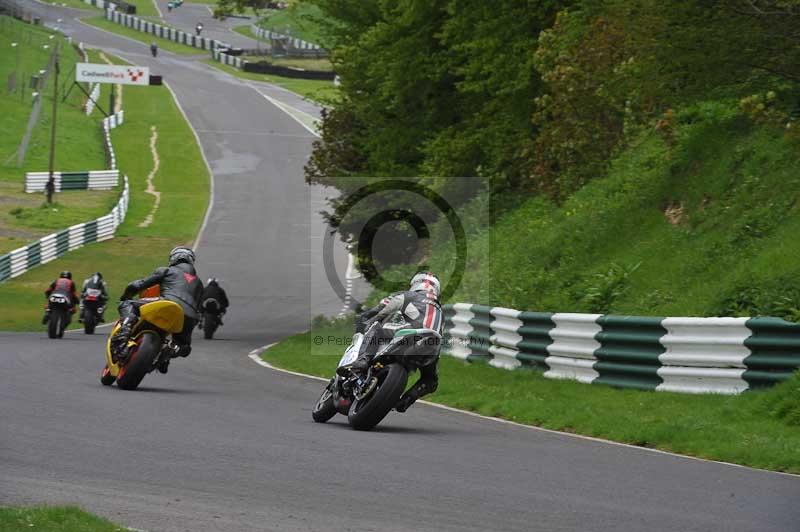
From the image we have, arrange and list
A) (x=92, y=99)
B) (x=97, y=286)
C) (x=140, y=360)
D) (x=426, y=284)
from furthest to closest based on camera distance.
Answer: (x=92, y=99) → (x=97, y=286) → (x=140, y=360) → (x=426, y=284)

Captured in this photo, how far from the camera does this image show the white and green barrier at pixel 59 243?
1642 inches

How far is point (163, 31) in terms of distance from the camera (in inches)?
4995

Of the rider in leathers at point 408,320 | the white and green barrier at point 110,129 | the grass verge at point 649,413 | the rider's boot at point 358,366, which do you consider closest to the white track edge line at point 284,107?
the white and green barrier at point 110,129

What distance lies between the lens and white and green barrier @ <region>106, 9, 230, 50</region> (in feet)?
402

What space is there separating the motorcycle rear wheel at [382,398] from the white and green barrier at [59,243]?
1226 inches

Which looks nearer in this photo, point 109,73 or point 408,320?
point 408,320

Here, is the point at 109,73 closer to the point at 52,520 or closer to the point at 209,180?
the point at 209,180

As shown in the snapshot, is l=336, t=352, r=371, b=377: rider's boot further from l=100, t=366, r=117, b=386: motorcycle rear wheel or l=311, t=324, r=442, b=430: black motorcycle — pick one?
l=100, t=366, r=117, b=386: motorcycle rear wheel

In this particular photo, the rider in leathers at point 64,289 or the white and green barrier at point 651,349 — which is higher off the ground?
the white and green barrier at point 651,349

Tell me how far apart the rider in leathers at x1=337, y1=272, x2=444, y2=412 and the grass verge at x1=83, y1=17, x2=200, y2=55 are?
110 meters

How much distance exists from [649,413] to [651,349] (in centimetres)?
140

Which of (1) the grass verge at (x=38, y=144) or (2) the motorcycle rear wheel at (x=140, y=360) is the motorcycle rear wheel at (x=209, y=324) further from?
(1) the grass verge at (x=38, y=144)

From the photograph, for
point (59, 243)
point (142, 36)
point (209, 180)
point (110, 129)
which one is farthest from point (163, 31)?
point (59, 243)

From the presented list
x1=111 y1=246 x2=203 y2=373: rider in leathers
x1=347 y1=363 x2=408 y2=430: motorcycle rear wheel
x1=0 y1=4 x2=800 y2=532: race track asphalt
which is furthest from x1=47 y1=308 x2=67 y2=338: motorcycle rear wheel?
x1=347 y1=363 x2=408 y2=430: motorcycle rear wheel
